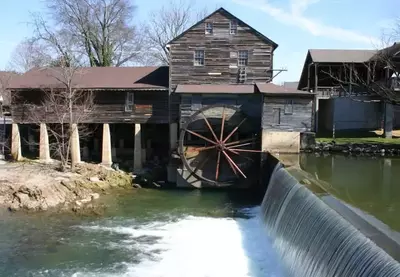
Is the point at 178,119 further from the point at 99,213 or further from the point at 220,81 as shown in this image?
the point at 99,213

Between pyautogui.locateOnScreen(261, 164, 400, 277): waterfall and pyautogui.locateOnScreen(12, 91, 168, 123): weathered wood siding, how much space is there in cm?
1055

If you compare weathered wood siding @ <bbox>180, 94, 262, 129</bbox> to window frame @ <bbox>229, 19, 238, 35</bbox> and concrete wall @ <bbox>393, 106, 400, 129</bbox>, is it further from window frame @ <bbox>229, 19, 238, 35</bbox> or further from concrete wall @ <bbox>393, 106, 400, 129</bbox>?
concrete wall @ <bbox>393, 106, 400, 129</bbox>

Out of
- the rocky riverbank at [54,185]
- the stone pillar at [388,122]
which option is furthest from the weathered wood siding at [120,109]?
the stone pillar at [388,122]

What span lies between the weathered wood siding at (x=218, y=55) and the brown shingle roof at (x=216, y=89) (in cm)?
76

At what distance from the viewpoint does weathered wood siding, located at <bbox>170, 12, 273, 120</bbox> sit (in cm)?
2325

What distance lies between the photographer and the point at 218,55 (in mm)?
23422

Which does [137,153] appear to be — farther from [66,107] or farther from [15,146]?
[15,146]

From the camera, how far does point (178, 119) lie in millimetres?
23094

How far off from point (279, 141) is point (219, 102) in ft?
12.1

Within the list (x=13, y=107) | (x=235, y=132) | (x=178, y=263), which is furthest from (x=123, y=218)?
(x=13, y=107)

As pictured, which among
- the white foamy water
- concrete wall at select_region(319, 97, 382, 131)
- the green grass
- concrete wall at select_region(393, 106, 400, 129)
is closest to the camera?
the white foamy water

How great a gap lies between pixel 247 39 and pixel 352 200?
13.3 metres

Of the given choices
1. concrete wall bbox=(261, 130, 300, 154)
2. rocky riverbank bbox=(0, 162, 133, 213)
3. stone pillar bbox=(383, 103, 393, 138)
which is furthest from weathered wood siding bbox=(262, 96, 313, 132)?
stone pillar bbox=(383, 103, 393, 138)

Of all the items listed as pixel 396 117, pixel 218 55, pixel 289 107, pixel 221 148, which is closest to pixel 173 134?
pixel 221 148
